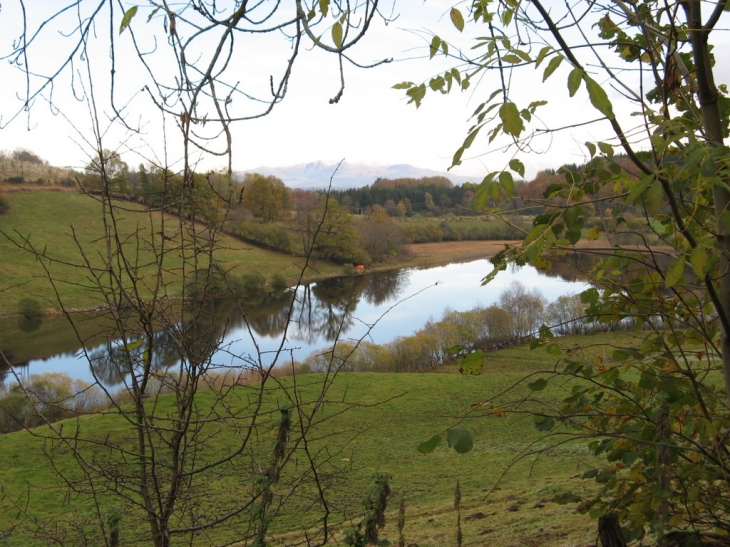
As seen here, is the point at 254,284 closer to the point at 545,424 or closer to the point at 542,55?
the point at 545,424

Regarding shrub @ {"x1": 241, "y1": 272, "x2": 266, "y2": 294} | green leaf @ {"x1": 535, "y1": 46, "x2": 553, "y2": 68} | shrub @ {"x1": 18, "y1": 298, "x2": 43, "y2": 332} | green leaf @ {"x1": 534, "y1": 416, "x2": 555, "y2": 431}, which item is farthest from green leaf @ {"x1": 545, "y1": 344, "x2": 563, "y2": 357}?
shrub @ {"x1": 18, "y1": 298, "x2": 43, "y2": 332}

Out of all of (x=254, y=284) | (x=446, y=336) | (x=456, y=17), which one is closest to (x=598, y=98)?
(x=456, y=17)

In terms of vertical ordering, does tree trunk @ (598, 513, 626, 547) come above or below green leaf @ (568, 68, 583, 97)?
below

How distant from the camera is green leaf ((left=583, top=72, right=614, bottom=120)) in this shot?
0.77 metres

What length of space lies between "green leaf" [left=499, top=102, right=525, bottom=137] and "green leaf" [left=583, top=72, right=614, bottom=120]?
3.8 inches

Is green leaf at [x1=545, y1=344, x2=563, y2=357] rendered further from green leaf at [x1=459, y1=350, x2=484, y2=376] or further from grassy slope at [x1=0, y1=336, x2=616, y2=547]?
grassy slope at [x1=0, y1=336, x2=616, y2=547]

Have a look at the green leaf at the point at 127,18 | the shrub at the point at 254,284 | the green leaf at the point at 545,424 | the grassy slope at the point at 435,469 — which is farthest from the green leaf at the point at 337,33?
the grassy slope at the point at 435,469

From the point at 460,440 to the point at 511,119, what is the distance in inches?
22.1

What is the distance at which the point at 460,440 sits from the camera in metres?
1.02

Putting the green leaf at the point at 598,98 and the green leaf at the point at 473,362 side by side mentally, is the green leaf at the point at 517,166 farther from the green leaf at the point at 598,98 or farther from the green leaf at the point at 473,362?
the green leaf at the point at 473,362

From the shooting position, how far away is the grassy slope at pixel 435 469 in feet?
18.4

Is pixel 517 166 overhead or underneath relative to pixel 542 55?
underneath

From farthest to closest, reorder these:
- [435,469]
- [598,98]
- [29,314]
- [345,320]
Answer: [29,314], [345,320], [435,469], [598,98]

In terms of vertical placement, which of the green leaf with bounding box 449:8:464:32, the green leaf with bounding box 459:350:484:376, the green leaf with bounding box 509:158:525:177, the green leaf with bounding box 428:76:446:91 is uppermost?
the green leaf with bounding box 449:8:464:32
